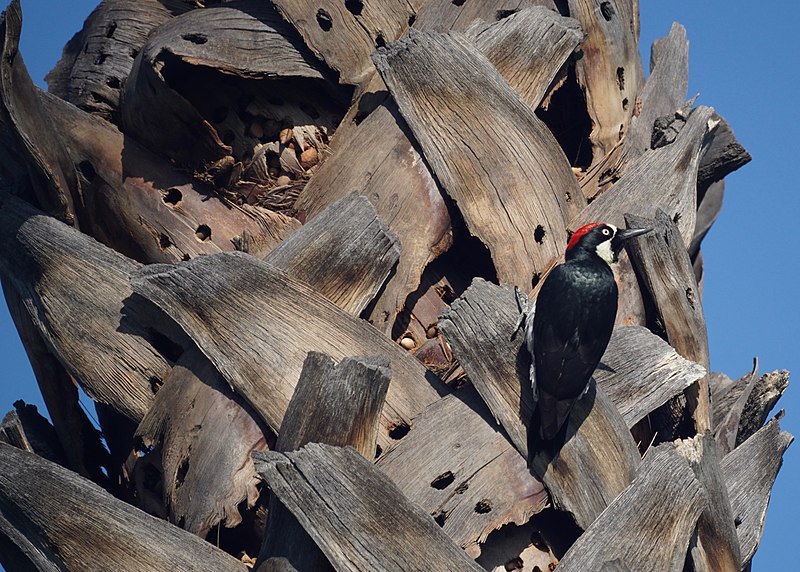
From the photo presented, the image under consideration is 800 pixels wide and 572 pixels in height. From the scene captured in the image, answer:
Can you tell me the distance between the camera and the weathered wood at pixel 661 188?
3.85 metres

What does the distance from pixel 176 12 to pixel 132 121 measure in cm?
61

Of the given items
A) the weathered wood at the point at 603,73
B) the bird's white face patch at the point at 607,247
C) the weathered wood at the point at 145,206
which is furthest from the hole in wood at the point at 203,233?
the weathered wood at the point at 603,73

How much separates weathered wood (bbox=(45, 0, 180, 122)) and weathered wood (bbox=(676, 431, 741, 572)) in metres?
2.46

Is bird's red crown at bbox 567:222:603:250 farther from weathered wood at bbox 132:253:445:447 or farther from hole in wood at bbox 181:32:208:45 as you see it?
hole in wood at bbox 181:32:208:45

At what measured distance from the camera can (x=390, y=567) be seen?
112 inches

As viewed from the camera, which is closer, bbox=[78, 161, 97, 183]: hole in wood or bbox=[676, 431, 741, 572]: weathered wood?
bbox=[676, 431, 741, 572]: weathered wood

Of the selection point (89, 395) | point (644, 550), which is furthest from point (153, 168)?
point (644, 550)

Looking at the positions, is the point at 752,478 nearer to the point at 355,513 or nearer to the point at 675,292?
the point at 675,292

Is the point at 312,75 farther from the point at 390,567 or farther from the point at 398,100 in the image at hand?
the point at 390,567

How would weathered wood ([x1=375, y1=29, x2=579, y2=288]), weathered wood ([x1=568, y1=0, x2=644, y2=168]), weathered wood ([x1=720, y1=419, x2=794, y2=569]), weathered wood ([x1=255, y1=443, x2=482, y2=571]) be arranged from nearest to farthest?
weathered wood ([x1=255, y1=443, x2=482, y2=571]), weathered wood ([x1=720, y1=419, x2=794, y2=569]), weathered wood ([x1=375, y1=29, x2=579, y2=288]), weathered wood ([x1=568, y1=0, x2=644, y2=168])

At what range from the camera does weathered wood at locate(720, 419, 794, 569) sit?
3.54 metres

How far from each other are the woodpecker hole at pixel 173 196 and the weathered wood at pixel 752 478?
2109mm

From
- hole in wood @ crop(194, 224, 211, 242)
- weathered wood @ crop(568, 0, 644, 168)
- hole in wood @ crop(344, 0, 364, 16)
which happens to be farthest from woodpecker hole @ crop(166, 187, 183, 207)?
weathered wood @ crop(568, 0, 644, 168)

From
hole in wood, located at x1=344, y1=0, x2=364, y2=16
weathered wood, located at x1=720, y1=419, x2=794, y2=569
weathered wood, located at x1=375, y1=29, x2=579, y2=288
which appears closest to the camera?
weathered wood, located at x1=720, y1=419, x2=794, y2=569
